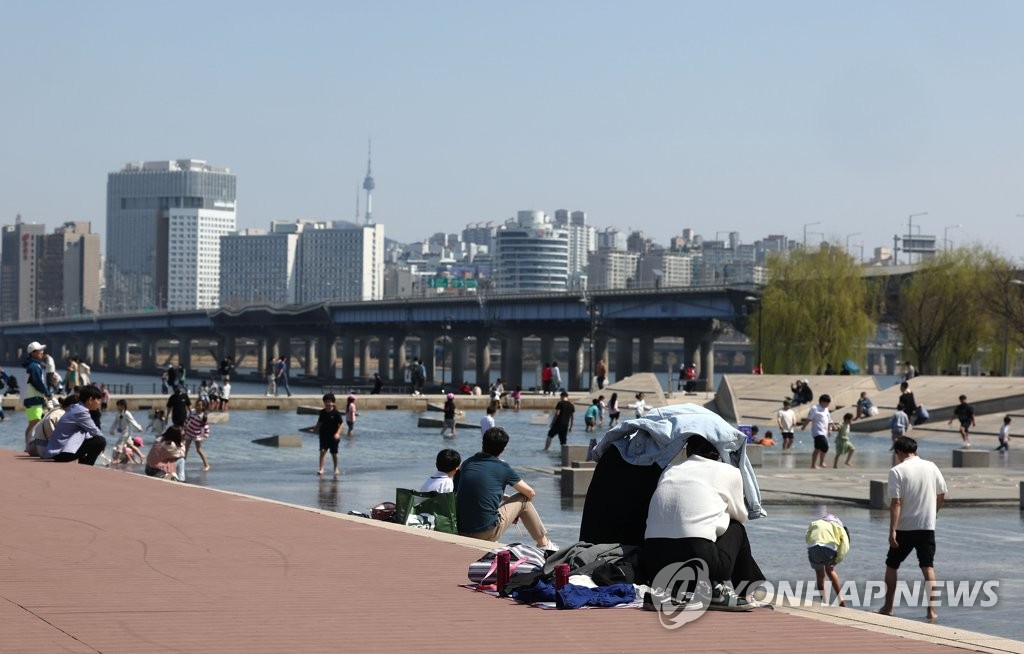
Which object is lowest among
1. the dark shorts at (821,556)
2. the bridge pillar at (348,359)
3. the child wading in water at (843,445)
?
the bridge pillar at (348,359)

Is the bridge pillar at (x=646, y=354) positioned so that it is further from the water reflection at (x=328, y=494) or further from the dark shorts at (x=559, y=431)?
the water reflection at (x=328, y=494)

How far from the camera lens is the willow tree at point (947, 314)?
78.8 m

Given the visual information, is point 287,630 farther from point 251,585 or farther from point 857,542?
point 857,542

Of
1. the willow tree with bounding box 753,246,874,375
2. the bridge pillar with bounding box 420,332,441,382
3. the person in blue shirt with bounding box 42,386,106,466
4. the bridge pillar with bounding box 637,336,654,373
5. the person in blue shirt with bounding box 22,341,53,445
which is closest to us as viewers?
the person in blue shirt with bounding box 42,386,106,466

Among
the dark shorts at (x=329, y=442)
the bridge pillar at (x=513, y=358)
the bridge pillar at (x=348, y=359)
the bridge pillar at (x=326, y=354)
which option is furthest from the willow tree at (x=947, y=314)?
the bridge pillar at (x=326, y=354)

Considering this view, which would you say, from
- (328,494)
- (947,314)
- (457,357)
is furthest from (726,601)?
(457,357)

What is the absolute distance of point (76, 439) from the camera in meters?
22.1

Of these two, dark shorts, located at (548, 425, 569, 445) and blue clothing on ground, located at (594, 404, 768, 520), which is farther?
dark shorts, located at (548, 425, 569, 445)

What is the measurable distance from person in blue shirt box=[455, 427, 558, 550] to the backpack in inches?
141

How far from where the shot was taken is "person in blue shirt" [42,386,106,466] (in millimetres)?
22038

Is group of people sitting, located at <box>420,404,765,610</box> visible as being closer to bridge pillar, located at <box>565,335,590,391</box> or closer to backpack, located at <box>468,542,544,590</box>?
backpack, located at <box>468,542,544,590</box>

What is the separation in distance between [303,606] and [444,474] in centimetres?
580

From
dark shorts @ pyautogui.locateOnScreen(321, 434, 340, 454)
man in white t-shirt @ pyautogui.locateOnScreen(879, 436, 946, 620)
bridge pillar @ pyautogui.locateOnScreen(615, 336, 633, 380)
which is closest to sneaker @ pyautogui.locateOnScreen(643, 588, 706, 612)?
man in white t-shirt @ pyautogui.locateOnScreen(879, 436, 946, 620)

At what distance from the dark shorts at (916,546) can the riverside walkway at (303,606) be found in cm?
354
